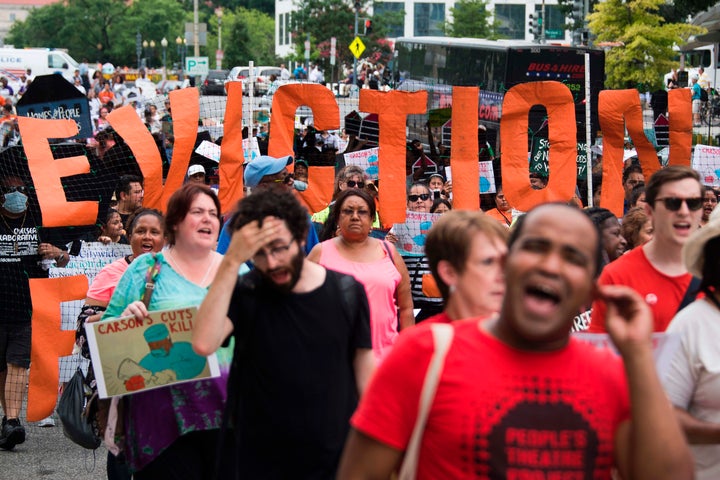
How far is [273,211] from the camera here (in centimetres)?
407

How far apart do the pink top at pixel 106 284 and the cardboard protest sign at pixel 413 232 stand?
2.65 metres

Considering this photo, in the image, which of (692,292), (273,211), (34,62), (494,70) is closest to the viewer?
(692,292)

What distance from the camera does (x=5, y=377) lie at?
26.3 feet

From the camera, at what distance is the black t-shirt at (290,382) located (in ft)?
13.0

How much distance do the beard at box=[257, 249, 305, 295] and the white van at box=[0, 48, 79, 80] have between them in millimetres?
48562

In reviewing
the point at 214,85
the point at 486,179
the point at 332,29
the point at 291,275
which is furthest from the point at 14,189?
the point at 332,29

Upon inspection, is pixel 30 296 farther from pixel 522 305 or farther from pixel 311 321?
pixel 522 305

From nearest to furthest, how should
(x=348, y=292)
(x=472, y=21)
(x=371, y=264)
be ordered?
(x=348, y=292), (x=371, y=264), (x=472, y=21)

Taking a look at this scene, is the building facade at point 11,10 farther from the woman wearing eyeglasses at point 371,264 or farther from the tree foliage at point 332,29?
the woman wearing eyeglasses at point 371,264

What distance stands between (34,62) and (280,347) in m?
51.5

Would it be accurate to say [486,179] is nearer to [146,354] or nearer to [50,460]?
[50,460]

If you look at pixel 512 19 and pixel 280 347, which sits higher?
pixel 512 19

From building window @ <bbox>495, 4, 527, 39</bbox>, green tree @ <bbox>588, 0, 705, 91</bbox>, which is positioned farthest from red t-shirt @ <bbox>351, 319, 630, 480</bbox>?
building window @ <bbox>495, 4, 527, 39</bbox>

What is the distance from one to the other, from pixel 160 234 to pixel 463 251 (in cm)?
304
